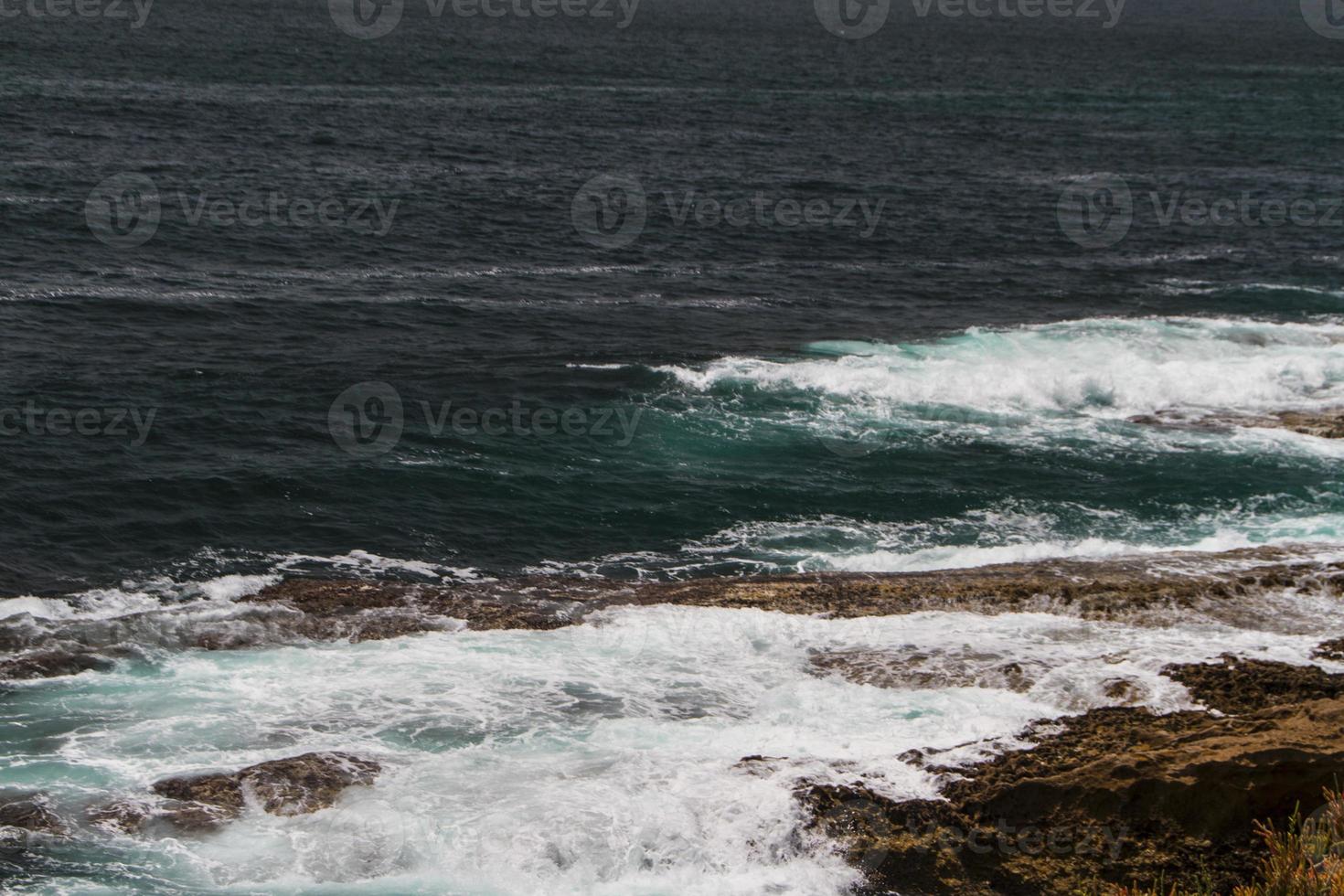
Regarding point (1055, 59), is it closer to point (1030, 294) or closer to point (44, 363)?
point (1030, 294)

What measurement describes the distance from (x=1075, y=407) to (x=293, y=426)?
72.2 ft

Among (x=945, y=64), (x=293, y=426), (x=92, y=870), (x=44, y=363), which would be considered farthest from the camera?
(x=945, y=64)

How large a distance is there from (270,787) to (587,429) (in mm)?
18730

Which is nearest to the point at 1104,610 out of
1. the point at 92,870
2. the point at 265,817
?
the point at 265,817

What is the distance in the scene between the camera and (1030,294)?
55469 millimetres

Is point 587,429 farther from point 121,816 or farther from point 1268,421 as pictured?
point 121,816

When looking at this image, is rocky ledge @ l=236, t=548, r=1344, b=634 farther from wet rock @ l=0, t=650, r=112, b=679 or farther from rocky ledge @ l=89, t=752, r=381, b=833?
rocky ledge @ l=89, t=752, r=381, b=833

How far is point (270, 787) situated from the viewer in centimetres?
2253

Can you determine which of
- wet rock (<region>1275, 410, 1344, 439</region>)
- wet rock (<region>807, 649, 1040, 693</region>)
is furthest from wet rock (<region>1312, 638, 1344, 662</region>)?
wet rock (<region>1275, 410, 1344, 439</region>)

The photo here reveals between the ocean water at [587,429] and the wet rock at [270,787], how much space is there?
0.36 metres

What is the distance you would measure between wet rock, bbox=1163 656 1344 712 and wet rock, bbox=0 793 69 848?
17917 millimetres

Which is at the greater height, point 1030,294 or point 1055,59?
point 1055,59

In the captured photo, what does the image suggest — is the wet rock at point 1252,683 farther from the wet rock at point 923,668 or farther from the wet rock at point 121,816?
the wet rock at point 121,816

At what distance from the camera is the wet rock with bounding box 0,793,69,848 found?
69.9ft
